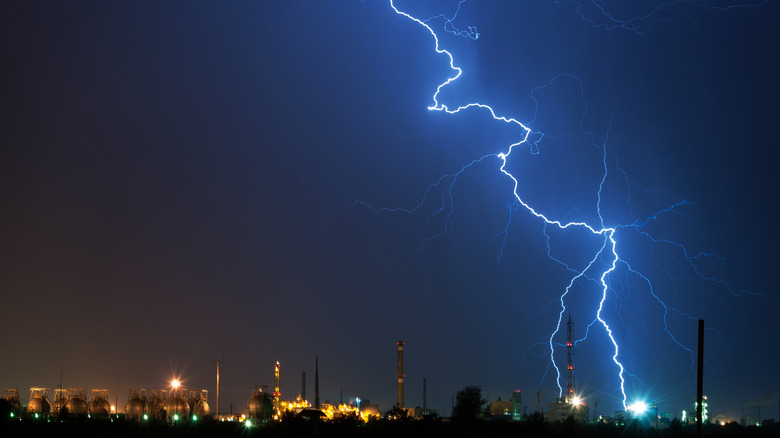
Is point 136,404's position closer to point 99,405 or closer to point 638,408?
point 99,405

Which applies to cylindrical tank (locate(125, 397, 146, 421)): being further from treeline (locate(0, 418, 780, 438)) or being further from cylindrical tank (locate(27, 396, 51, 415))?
treeline (locate(0, 418, 780, 438))

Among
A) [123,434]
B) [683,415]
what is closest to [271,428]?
[123,434]

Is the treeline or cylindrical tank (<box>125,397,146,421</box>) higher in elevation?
the treeline

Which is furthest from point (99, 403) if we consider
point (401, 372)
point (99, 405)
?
point (401, 372)

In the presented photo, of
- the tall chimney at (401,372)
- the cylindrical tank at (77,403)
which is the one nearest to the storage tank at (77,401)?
the cylindrical tank at (77,403)

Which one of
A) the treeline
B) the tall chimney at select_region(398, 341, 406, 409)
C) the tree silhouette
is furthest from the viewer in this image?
the tall chimney at select_region(398, 341, 406, 409)

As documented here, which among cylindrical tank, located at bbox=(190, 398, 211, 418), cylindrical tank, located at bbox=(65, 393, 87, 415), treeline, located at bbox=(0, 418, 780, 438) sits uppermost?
treeline, located at bbox=(0, 418, 780, 438)

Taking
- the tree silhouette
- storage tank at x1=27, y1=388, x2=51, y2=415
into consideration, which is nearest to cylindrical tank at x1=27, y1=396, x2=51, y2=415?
storage tank at x1=27, y1=388, x2=51, y2=415

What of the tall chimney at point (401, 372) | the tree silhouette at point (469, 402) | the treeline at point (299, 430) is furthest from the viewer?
the tall chimney at point (401, 372)

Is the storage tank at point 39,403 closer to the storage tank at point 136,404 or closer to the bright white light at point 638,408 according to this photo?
the storage tank at point 136,404
